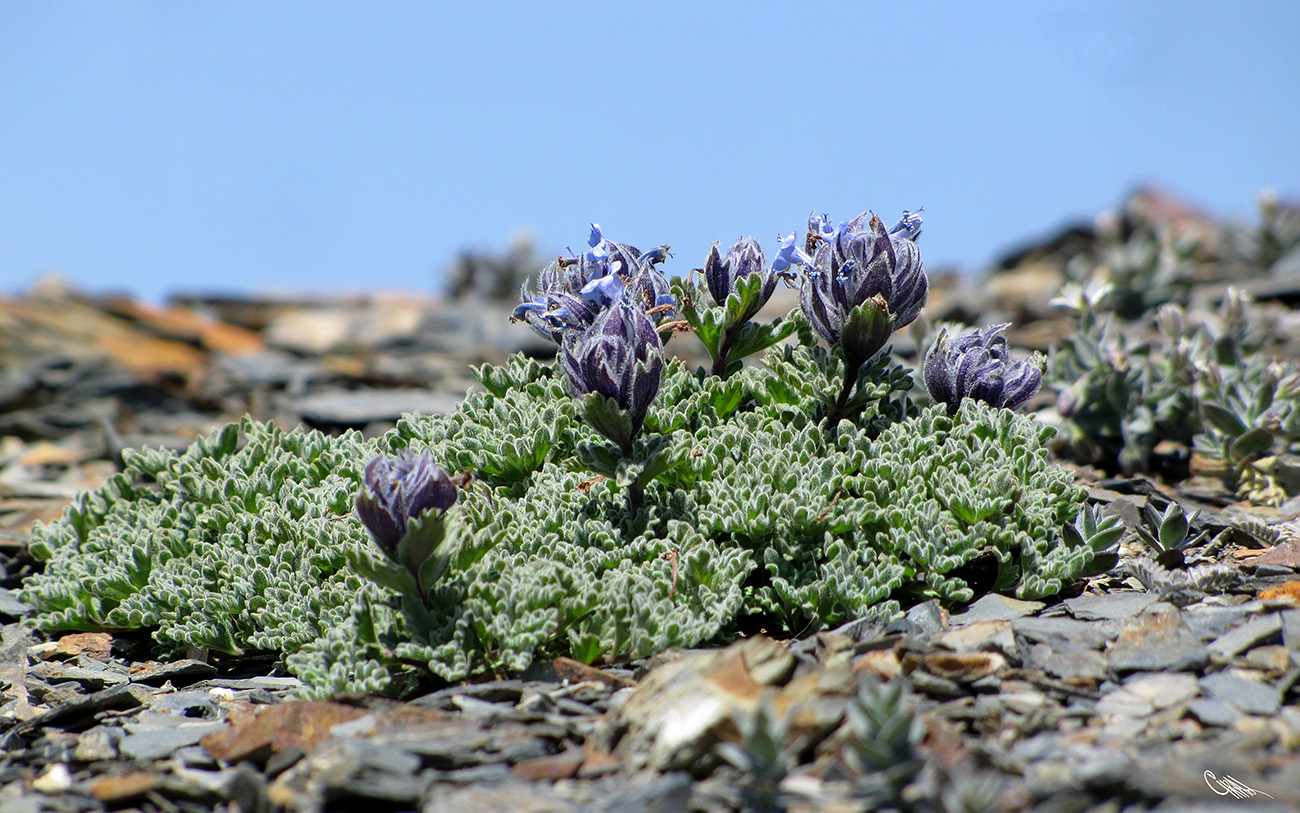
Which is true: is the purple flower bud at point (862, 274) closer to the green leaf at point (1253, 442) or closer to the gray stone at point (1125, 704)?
the gray stone at point (1125, 704)

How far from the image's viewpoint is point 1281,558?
3.88m

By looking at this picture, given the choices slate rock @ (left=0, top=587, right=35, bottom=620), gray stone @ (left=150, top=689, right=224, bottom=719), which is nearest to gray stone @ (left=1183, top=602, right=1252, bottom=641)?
gray stone @ (left=150, top=689, right=224, bottom=719)

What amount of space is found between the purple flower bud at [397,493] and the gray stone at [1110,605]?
2.12 metres

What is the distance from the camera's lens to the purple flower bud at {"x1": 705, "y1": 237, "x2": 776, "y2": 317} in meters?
4.16

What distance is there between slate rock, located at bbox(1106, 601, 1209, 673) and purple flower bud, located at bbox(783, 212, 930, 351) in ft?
4.31

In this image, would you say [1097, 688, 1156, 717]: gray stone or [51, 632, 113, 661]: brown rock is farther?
[51, 632, 113, 661]: brown rock

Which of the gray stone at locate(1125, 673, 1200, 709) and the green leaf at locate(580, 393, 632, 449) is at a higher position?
the green leaf at locate(580, 393, 632, 449)

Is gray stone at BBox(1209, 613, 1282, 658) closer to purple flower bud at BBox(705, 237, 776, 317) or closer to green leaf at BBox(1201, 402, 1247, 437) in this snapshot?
purple flower bud at BBox(705, 237, 776, 317)

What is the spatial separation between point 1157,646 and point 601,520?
183cm

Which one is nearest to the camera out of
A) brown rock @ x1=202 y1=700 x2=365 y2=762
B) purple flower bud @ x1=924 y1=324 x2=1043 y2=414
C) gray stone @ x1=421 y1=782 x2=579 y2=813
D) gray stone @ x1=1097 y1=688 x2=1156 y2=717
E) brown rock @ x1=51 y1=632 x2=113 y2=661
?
gray stone @ x1=421 y1=782 x2=579 y2=813

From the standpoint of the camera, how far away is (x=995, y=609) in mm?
3713

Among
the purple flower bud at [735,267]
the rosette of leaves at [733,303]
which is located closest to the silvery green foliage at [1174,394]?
the rosette of leaves at [733,303]

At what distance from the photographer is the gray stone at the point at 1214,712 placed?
9.03 feet

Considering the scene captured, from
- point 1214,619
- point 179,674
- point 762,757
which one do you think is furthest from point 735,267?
point 179,674
